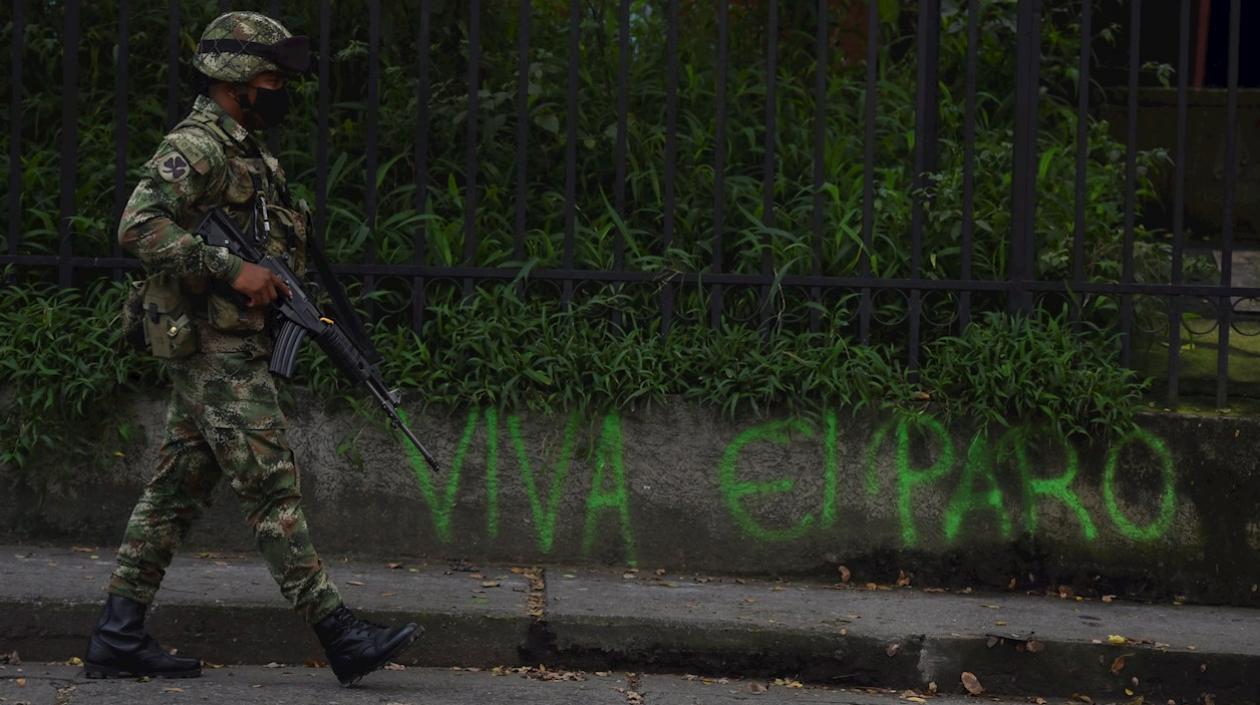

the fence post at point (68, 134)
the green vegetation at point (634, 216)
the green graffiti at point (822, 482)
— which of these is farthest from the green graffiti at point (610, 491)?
the fence post at point (68, 134)

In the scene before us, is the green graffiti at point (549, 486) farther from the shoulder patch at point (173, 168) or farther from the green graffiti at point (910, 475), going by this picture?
the shoulder patch at point (173, 168)

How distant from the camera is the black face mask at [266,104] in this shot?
4.42 m

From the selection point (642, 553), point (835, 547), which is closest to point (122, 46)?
point (642, 553)

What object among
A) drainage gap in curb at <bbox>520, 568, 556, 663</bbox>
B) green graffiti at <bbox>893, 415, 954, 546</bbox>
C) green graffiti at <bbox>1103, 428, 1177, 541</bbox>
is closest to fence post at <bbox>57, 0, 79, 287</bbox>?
drainage gap in curb at <bbox>520, 568, 556, 663</bbox>

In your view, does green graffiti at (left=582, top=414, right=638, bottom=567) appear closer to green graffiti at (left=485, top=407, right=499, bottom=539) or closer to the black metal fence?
green graffiti at (left=485, top=407, right=499, bottom=539)

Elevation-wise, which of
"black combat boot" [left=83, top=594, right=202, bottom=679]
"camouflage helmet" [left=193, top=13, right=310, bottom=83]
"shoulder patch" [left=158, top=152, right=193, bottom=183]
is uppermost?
"camouflage helmet" [left=193, top=13, right=310, bottom=83]

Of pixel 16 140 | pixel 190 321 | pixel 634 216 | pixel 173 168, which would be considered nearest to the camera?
pixel 173 168

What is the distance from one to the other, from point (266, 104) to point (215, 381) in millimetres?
719

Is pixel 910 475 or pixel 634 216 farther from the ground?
pixel 634 216

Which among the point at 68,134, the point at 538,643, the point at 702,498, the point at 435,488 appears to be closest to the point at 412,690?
the point at 538,643

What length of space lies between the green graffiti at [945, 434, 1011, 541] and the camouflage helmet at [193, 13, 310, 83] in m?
2.43

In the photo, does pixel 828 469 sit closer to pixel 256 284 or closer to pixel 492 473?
pixel 492 473

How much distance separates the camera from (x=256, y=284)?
4.27 metres

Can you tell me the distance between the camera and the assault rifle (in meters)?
4.32
